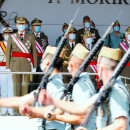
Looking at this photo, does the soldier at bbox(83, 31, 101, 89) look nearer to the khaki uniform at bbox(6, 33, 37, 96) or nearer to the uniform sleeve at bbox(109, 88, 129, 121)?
the khaki uniform at bbox(6, 33, 37, 96)

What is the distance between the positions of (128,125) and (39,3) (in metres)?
10.0

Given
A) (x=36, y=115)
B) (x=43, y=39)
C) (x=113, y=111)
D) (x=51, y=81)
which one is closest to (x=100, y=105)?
(x=113, y=111)

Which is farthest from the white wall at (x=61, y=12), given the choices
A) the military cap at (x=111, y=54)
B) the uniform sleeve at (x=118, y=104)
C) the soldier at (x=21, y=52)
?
the uniform sleeve at (x=118, y=104)

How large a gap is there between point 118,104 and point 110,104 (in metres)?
0.08

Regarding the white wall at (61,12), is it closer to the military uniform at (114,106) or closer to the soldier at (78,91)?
the soldier at (78,91)

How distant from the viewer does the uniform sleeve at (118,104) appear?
4.27m

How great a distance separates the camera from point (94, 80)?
9141 mm

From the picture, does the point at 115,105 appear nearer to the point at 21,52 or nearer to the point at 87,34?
the point at 21,52

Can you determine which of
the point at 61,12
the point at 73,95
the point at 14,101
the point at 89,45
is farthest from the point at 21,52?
the point at 73,95

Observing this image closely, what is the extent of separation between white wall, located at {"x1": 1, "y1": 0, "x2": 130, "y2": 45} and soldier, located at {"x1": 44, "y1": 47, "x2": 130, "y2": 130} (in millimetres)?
9038

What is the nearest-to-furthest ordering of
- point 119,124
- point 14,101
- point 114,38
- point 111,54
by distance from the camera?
Result: point 119,124, point 111,54, point 14,101, point 114,38

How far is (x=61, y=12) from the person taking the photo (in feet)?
46.3

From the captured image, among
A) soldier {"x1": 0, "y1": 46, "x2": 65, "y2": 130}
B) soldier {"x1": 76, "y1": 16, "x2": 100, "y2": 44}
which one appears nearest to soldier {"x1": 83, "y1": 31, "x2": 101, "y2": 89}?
soldier {"x1": 76, "y1": 16, "x2": 100, "y2": 44}

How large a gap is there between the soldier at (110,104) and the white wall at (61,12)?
904 cm
